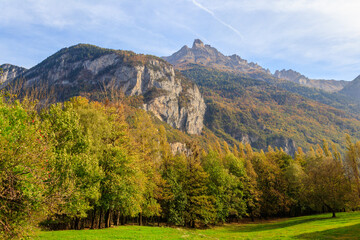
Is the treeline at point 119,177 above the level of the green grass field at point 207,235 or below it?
above

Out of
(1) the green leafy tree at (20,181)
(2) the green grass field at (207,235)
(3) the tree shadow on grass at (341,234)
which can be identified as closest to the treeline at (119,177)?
(1) the green leafy tree at (20,181)

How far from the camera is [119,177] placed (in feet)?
96.3

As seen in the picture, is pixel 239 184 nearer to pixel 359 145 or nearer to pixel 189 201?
pixel 189 201

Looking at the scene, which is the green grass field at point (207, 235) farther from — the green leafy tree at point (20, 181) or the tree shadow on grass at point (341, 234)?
the green leafy tree at point (20, 181)

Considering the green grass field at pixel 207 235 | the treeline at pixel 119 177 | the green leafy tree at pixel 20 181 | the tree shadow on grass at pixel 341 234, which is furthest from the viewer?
the tree shadow on grass at pixel 341 234

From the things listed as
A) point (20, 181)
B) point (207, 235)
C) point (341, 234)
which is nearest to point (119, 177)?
point (207, 235)

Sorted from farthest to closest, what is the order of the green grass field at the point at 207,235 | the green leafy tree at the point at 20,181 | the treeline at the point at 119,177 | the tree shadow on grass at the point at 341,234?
the tree shadow on grass at the point at 341,234 < the green grass field at the point at 207,235 < the treeline at the point at 119,177 < the green leafy tree at the point at 20,181

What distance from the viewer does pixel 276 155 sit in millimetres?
76500

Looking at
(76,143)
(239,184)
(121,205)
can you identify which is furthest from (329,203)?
(76,143)

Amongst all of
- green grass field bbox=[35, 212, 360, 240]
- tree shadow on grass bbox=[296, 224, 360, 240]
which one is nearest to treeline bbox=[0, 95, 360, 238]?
green grass field bbox=[35, 212, 360, 240]

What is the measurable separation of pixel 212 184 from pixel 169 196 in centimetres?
1368

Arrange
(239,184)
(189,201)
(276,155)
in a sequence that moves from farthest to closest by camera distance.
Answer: (276,155)
(239,184)
(189,201)

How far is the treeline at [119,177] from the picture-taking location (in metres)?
10.9

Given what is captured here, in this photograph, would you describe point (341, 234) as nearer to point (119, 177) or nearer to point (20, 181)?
point (119, 177)
